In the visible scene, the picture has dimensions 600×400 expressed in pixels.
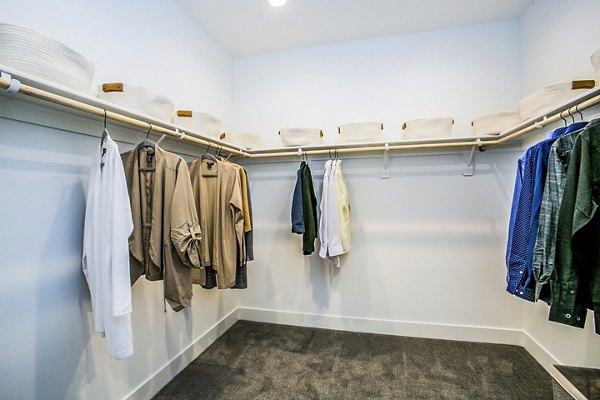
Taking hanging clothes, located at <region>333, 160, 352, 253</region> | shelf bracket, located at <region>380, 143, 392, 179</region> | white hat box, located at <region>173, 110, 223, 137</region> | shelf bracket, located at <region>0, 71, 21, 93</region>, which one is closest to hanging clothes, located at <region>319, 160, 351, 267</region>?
hanging clothes, located at <region>333, 160, 352, 253</region>

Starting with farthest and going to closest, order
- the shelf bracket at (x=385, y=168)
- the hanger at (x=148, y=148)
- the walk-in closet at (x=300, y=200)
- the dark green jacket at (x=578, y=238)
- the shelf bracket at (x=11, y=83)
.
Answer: the shelf bracket at (x=385, y=168), the hanger at (x=148, y=148), the walk-in closet at (x=300, y=200), the dark green jacket at (x=578, y=238), the shelf bracket at (x=11, y=83)

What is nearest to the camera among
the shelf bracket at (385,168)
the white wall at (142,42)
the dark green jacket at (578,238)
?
the dark green jacket at (578,238)

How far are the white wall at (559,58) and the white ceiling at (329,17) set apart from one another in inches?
9.9

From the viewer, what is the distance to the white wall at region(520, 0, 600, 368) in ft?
4.90

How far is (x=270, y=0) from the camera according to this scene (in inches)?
74.8

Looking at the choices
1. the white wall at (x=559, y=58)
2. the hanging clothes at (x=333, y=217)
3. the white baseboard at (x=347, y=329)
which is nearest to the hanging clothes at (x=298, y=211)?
the hanging clothes at (x=333, y=217)

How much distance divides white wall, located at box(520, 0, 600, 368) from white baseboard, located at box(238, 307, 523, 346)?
0.70ft

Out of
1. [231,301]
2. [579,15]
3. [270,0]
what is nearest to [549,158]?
[579,15]

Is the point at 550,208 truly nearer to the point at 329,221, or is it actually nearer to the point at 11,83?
A: the point at 329,221

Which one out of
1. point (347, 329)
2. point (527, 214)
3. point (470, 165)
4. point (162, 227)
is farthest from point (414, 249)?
point (162, 227)

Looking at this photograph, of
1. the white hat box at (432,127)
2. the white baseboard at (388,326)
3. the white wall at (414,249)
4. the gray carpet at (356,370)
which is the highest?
the white hat box at (432,127)

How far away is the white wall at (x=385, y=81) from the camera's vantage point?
217 centimetres

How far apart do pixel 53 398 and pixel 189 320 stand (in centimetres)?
91

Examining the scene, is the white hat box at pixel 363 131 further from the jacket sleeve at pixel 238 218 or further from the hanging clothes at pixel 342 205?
the jacket sleeve at pixel 238 218
